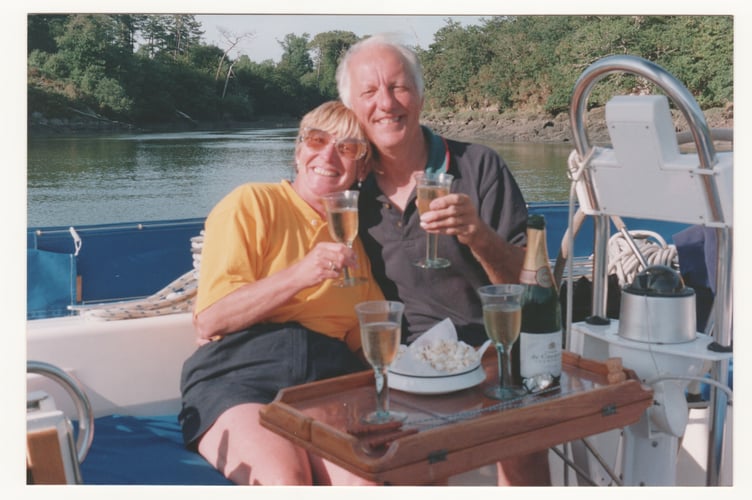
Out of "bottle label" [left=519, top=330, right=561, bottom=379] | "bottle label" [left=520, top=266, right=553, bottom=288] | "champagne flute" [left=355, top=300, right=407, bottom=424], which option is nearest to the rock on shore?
"bottle label" [left=520, top=266, right=553, bottom=288]

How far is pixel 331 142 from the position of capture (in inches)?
81.7

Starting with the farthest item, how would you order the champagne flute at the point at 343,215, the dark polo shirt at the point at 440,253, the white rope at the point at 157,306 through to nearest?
the white rope at the point at 157,306
the dark polo shirt at the point at 440,253
the champagne flute at the point at 343,215

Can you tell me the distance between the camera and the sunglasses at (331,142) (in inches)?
81.3

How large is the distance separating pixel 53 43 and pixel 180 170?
13508mm

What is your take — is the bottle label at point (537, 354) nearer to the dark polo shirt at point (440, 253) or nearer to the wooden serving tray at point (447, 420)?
the wooden serving tray at point (447, 420)

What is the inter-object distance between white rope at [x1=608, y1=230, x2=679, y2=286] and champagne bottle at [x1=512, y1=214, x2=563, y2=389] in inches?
60.6

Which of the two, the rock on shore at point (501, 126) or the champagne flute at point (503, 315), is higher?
the rock on shore at point (501, 126)

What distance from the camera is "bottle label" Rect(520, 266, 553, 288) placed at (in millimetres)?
1583

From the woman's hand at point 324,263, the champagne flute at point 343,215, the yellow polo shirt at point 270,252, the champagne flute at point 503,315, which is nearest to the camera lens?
the champagne flute at point 503,315

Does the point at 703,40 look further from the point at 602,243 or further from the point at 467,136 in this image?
the point at 467,136

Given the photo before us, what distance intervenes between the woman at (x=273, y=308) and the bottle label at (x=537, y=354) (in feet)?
1.38

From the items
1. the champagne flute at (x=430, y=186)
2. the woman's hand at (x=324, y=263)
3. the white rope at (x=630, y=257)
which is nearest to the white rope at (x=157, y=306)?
the woman's hand at (x=324, y=263)
